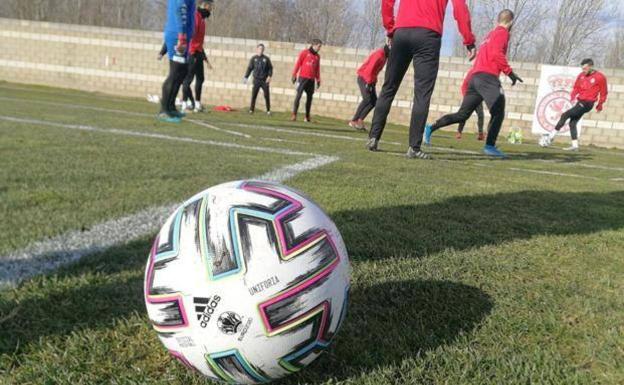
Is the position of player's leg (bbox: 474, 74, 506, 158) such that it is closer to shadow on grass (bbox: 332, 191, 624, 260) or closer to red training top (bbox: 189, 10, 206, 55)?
shadow on grass (bbox: 332, 191, 624, 260)

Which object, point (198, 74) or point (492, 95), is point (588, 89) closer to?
point (492, 95)

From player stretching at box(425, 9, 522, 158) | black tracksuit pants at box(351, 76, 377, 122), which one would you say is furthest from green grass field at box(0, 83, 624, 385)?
black tracksuit pants at box(351, 76, 377, 122)

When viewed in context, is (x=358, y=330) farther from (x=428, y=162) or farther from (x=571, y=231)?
(x=428, y=162)

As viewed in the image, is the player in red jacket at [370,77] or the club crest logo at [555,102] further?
the club crest logo at [555,102]

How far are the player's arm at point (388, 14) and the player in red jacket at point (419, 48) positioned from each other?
25mm

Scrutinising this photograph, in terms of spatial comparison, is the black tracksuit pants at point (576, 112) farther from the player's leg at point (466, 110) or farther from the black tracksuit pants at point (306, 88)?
the black tracksuit pants at point (306, 88)

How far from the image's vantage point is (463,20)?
6.14 m

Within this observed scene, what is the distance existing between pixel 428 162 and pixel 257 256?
5.02 m

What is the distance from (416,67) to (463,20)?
2.92 feet

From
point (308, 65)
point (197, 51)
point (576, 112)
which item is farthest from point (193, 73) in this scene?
point (576, 112)

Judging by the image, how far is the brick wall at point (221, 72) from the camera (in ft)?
57.3

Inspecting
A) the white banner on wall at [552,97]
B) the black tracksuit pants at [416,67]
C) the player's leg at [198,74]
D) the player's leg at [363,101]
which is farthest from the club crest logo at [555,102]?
the black tracksuit pants at [416,67]

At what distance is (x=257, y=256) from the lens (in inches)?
53.3

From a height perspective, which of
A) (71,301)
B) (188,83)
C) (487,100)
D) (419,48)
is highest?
(419,48)
